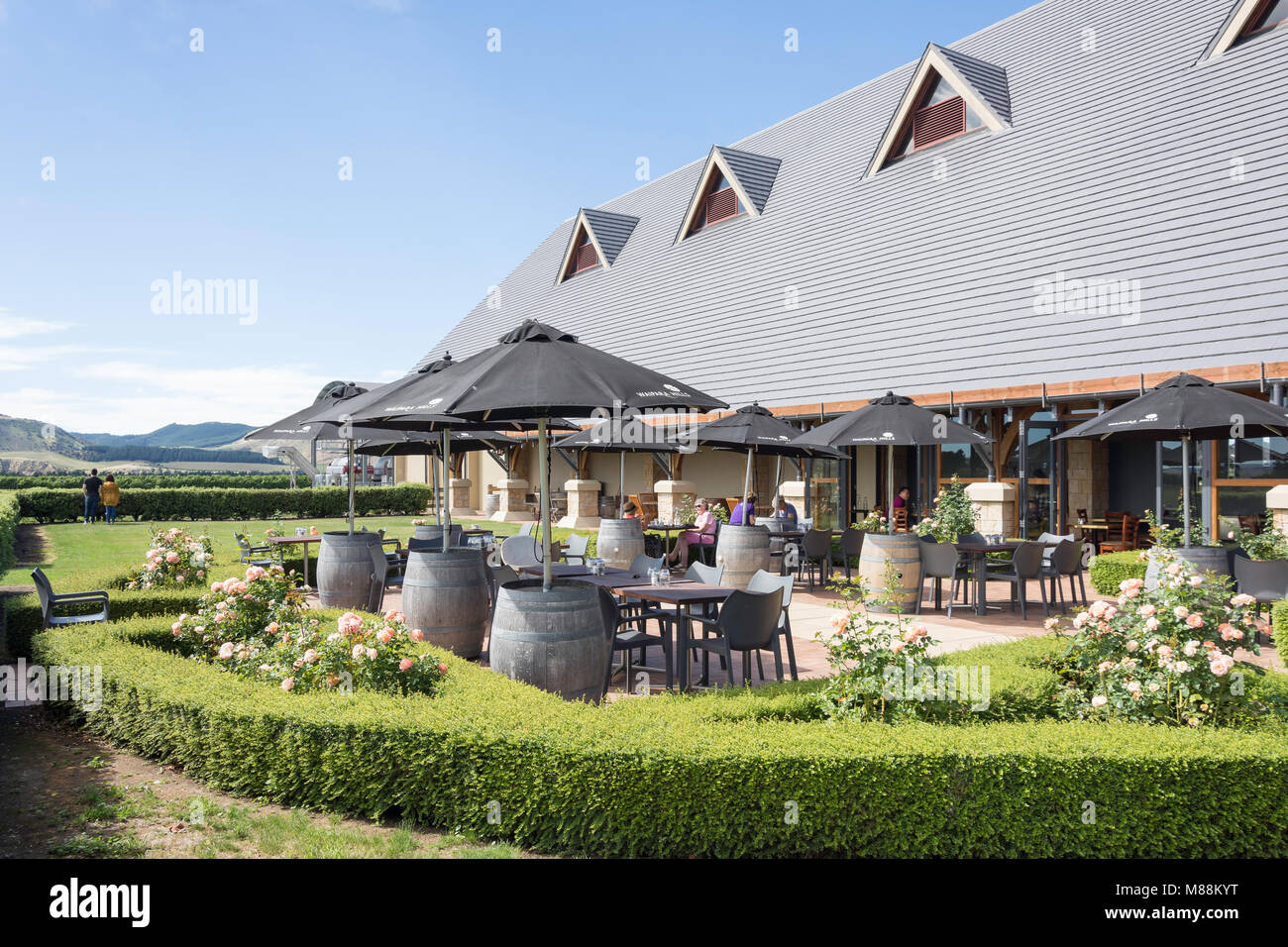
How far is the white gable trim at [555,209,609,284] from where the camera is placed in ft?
91.5

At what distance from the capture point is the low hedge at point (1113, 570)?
Result: 1098 centimetres

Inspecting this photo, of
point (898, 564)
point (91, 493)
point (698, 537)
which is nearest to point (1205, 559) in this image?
point (898, 564)

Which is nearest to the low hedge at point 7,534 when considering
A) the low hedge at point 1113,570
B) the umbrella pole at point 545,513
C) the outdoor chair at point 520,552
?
the outdoor chair at point 520,552

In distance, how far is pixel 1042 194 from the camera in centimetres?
1534

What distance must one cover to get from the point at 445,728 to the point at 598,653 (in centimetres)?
167

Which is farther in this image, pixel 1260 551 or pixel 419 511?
pixel 419 511

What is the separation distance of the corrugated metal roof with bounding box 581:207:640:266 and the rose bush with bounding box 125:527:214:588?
19855mm

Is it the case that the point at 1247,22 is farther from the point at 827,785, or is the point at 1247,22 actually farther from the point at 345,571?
the point at 345,571

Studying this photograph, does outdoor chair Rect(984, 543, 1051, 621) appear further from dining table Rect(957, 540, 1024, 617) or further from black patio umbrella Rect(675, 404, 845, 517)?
black patio umbrella Rect(675, 404, 845, 517)

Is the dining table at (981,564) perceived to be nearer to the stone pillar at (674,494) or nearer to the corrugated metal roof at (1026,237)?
the corrugated metal roof at (1026,237)

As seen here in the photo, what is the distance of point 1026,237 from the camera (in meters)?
15.1

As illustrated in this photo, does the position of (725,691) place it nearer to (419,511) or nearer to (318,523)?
(318,523)
